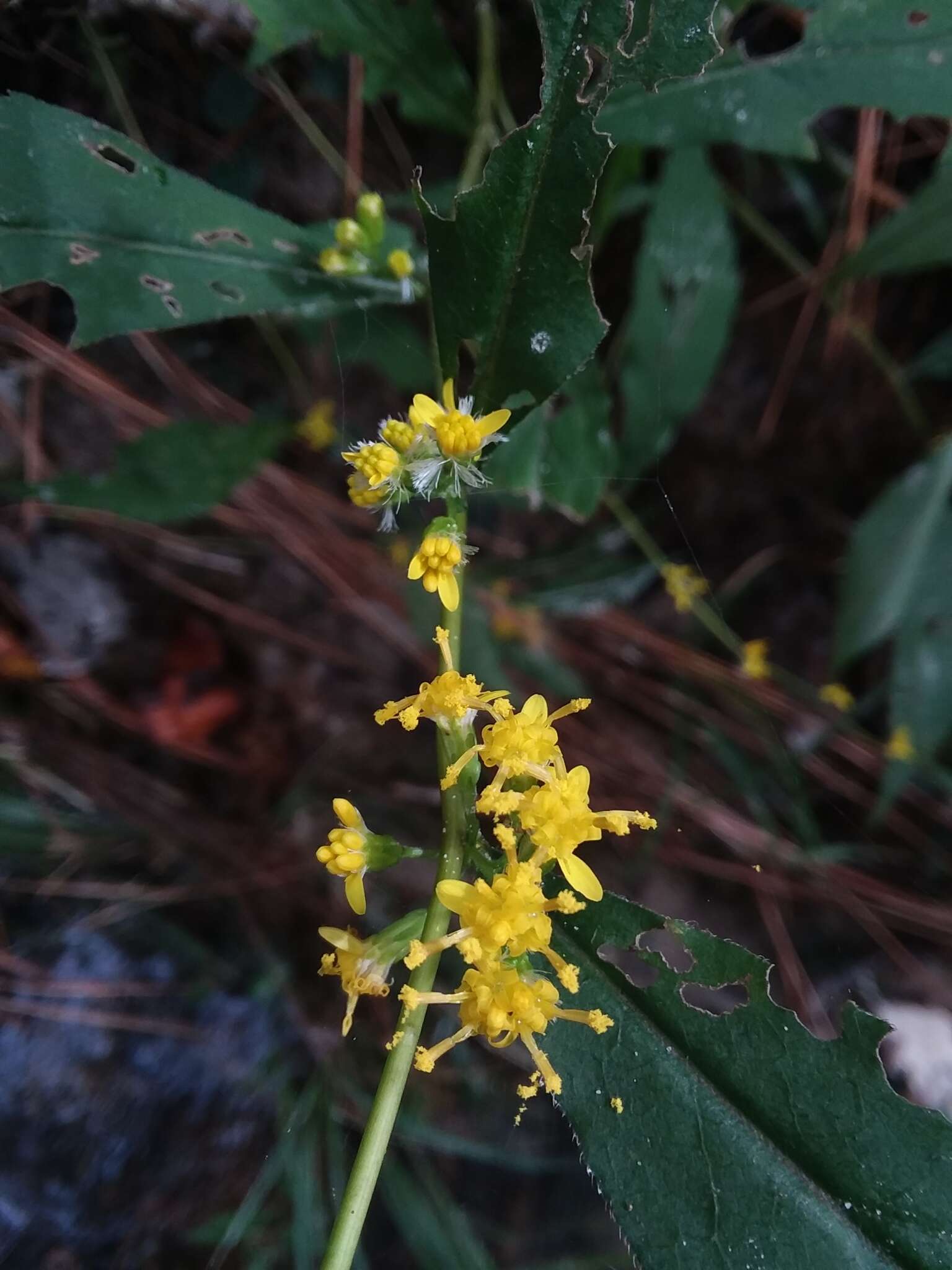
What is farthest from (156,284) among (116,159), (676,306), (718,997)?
(718,997)

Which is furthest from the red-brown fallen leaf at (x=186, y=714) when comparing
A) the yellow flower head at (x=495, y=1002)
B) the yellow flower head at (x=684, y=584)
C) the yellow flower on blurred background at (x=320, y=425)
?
the yellow flower head at (x=495, y=1002)

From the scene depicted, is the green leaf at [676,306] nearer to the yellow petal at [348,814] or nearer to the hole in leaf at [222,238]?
the hole in leaf at [222,238]

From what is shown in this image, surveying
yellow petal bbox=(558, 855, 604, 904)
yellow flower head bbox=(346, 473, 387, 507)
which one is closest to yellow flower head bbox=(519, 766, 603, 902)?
yellow petal bbox=(558, 855, 604, 904)

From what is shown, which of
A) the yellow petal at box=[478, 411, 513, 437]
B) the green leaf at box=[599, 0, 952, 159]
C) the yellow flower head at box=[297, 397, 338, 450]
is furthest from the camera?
the yellow flower head at box=[297, 397, 338, 450]

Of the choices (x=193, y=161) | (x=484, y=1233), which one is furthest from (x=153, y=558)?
(x=484, y=1233)

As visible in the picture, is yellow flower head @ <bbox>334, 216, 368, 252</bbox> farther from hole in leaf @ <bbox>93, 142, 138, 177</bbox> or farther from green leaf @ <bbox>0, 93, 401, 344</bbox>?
hole in leaf @ <bbox>93, 142, 138, 177</bbox>

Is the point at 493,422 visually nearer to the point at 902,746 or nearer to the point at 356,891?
the point at 356,891

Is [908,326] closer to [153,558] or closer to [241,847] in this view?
[153,558]
